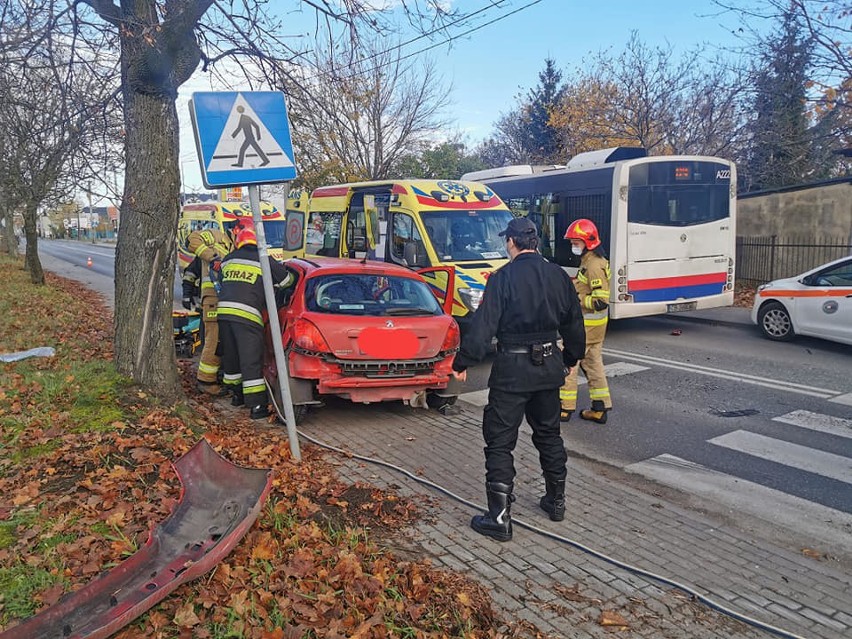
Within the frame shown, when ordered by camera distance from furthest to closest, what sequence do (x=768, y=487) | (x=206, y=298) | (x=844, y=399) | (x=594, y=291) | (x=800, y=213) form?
(x=800, y=213)
(x=206, y=298)
(x=844, y=399)
(x=594, y=291)
(x=768, y=487)

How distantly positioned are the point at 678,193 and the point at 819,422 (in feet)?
19.5

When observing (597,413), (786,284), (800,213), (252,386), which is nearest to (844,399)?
(597,413)

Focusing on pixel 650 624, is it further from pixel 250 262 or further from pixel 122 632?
pixel 250 262

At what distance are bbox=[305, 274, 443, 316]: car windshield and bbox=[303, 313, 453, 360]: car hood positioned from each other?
22cm

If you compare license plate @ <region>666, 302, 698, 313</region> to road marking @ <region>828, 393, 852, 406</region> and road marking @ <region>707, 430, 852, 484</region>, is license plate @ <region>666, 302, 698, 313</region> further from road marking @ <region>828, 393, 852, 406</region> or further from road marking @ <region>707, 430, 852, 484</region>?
road marking @ <region>707, 430, 852, 484</region>

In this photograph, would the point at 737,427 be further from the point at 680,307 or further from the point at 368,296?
the point at 680,307

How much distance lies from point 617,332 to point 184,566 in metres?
10.8

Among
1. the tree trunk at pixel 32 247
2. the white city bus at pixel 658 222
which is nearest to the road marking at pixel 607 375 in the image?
the white city bus at pixel 658 222

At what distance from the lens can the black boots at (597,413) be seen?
7227 mm

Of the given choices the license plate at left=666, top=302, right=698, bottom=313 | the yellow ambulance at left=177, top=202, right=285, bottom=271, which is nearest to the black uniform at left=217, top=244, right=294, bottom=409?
the license plate at left=666, top=302, right=698, bottom=313

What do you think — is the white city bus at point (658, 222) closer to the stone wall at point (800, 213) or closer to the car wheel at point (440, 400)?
the car wheel at point (440, 400)

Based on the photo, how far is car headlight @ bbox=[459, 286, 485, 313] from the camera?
988 centimetres

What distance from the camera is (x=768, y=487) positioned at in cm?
562

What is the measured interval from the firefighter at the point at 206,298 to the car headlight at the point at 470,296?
3275 mm
